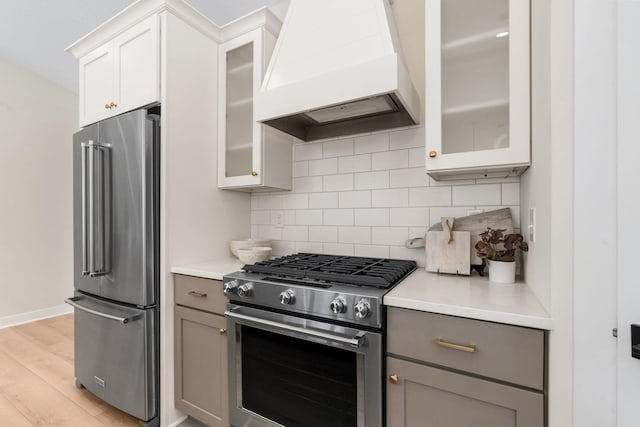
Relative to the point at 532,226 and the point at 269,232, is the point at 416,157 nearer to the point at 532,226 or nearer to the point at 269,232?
the point at 532,226

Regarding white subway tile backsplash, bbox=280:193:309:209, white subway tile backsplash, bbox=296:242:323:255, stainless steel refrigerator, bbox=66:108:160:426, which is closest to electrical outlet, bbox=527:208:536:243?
white subway tile backsplash, bbox=296:242:323:255

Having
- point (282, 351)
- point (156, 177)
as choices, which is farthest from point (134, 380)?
point (156, 177)

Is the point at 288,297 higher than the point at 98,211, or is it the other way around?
the point at 98,211

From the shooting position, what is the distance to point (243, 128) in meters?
2.06

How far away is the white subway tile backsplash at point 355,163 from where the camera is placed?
193cm

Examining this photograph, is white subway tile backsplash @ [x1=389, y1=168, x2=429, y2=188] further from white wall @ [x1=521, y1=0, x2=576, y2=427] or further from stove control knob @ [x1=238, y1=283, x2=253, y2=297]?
stove control knob @ [x1=238, y1=283, x2=253, y2=297]

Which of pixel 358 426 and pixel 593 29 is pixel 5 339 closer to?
pixel 358 426

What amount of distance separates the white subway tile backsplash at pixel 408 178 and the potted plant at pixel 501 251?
1.57 ft

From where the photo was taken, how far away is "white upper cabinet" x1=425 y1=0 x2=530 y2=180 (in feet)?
3.94

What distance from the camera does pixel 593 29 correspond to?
80 centimetres

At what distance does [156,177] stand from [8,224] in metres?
2.90

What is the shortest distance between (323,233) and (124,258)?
1.20 m

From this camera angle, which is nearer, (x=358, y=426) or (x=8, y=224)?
(x=358, y=426)

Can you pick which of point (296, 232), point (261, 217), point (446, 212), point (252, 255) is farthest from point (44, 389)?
point (446, 212)
